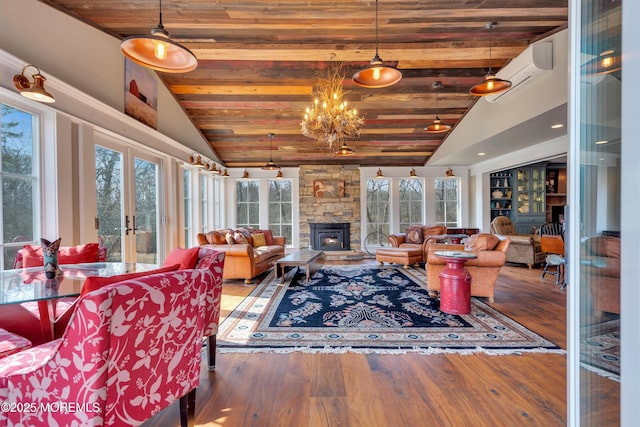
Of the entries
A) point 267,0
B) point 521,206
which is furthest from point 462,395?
point 521,206

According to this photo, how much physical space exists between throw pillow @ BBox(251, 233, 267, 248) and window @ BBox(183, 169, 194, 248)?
137 cm

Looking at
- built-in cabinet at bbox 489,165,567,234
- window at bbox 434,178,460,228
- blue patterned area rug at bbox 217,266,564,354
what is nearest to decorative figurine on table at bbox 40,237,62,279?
blue patterned area rug at bbox 217,266,564,354

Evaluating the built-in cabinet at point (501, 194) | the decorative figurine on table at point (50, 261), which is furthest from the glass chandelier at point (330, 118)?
the built-in cabinet at point (501, 194)

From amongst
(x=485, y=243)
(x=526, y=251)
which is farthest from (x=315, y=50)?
(x=526, y=251)

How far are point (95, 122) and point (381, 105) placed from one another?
15.2ft

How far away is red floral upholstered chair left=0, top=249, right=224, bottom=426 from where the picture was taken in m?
0.99

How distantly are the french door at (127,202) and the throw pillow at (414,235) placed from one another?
5.15 metres

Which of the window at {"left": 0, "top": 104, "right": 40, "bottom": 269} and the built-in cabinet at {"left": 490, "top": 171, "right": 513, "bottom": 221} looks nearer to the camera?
the window at {"left": 0, "top": 104, "right": 40, "bottom": 269}

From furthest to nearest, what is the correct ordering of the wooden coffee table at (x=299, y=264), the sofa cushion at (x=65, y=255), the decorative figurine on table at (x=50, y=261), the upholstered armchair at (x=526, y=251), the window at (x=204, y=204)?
the window at (x=204, y=204) → the upholstered armchair at (x=526, y=251) → the wooden coffee table at (x=299, y=264) → the sofa cushion at (x=65, y=255) → the decorative figurine on table at (x=50, y=261)

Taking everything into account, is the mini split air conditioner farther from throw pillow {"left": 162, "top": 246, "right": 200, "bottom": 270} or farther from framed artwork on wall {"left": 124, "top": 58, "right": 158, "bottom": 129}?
framed artwork on wall {"left": 124, "top": 58, "right": 158, "bottom": 129}

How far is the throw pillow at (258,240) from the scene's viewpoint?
5970mm

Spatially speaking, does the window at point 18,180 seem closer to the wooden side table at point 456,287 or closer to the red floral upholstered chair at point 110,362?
the red floral upholstered chair at point 110,362

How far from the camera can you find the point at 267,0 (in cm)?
315

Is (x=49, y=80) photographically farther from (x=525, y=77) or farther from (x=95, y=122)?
(x=525, y=77)
